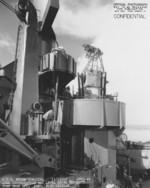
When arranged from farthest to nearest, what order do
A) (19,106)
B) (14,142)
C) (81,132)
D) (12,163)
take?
(81,132)
(19,106)
(12,163)
(14,142)

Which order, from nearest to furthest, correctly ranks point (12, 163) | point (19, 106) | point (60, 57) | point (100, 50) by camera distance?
point (12, 163), point (19, 106), point (60, 57), point (100, 50)

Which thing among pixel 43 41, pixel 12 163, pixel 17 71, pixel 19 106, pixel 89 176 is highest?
pixel 43 41

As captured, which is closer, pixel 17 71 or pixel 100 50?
pixel 17 71

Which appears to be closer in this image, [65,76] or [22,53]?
[22,53]

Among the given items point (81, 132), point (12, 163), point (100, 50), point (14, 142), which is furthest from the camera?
point (100, 50)

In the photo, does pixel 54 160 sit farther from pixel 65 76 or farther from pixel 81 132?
pixel 65 76

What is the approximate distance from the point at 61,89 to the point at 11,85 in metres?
7.21

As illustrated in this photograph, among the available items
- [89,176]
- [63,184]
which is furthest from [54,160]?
[89,176]

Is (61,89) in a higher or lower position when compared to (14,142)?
higher

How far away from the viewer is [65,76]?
16.1 m

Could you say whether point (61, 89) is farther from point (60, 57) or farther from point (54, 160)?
point (54, 160)

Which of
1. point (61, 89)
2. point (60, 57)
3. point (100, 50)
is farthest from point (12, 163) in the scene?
point (100, 50)

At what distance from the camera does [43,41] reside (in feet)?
56.7

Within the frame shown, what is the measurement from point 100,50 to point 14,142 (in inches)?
708
